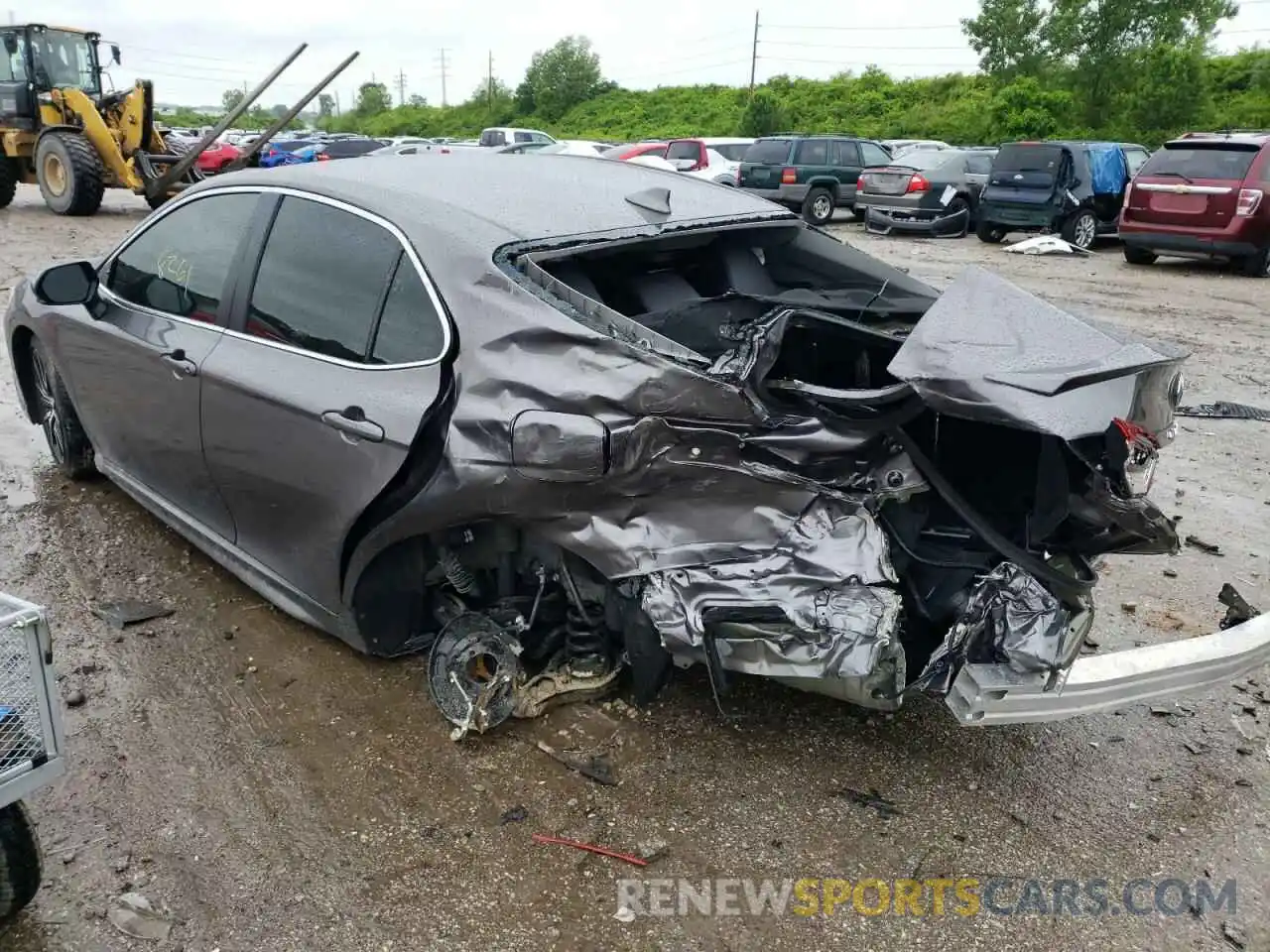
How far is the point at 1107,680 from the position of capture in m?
2.51

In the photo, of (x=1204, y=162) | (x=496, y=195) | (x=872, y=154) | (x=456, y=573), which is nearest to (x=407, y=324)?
A: (x=496, y=195)

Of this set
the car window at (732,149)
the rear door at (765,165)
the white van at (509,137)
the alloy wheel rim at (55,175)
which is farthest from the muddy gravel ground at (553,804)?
the white van at (509,137)

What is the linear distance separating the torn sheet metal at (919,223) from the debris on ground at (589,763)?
1488 cm

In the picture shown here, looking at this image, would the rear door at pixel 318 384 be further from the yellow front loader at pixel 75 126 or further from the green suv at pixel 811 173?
the green suv at pixel 811 173

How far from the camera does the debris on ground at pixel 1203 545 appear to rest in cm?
445

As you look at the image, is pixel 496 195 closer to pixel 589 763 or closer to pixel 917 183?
pixel 589 763

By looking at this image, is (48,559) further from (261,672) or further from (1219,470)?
(1219,470)

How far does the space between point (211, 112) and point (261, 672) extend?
319 ft

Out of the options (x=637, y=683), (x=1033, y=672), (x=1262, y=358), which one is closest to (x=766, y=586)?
(x=637, y=683)

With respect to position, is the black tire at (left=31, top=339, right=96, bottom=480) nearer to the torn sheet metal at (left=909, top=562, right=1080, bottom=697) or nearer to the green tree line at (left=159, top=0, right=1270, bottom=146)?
the torn sheet metal at (left=909, top=562, right=1080, bottom=697)

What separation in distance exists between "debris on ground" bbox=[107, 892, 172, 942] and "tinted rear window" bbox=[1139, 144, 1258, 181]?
13.2m

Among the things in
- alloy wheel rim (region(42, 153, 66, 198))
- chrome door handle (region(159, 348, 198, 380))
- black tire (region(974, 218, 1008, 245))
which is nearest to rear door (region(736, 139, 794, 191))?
black tire (region(974, 218, 1008, 245))

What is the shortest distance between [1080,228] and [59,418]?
14776 mm

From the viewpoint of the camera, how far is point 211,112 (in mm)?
87438
